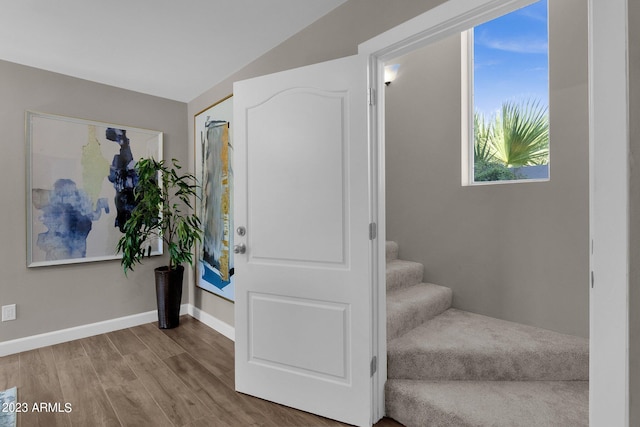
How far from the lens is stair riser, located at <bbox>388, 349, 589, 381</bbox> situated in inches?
72.6

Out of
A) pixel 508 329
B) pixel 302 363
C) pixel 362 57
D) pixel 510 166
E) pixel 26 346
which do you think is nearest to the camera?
pixel 362 57

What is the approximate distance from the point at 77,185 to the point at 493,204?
3.60 meters

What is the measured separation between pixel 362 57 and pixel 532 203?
5.19ft

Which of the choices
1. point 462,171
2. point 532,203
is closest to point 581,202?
point 532,203

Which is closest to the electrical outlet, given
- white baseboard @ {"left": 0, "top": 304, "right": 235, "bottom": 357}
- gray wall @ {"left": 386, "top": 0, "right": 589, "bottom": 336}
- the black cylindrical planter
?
white baseboard @ {"left": 0, "top": 304, "right": 235, "bottom": 357}

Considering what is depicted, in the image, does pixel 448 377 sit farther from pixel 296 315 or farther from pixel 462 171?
pixel 462 171

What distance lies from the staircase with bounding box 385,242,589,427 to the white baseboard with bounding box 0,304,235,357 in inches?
63.9

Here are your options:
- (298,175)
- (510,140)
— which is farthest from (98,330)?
(510,140)

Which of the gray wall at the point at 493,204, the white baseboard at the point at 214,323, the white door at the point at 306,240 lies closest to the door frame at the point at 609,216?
the white door at the point at 306,240

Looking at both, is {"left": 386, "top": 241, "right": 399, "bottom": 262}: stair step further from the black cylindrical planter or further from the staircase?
the black cylindrical planter

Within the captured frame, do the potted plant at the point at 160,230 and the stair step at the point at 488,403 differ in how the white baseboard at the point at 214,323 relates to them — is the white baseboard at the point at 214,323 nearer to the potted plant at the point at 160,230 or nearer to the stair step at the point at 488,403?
the potted plant at the point at 160,230

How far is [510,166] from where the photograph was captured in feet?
8.13

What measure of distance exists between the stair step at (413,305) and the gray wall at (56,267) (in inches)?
102

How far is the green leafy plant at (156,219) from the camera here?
300 cm
